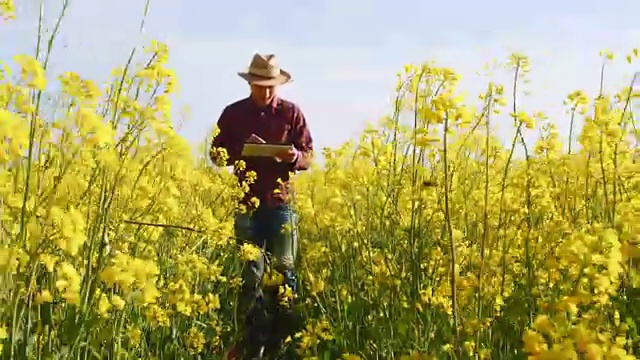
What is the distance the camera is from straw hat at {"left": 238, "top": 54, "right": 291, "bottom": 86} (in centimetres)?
405

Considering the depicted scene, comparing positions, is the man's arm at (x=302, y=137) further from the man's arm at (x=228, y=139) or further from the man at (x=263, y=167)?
the man's arm at (x=228, y=139)

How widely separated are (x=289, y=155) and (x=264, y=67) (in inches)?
21.1

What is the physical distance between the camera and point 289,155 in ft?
12.5

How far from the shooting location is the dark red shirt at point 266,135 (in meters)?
4.04

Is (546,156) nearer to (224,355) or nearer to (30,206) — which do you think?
(224,355)

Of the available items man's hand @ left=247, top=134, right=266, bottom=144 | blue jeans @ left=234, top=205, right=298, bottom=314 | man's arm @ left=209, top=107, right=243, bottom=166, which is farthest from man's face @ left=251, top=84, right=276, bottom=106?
blue jeans @ left=234, top=205, right=298, bottom=314

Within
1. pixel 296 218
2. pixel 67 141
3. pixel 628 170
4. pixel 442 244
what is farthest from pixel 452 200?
pixel 67 141

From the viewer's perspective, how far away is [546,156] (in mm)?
3309

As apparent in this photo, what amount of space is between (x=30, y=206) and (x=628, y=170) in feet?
5.12

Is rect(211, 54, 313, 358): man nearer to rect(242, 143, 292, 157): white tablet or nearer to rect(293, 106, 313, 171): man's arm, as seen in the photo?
rect(293, 106, 313, 171): man's arm

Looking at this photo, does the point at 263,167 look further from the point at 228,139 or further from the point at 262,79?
the point at 262,79

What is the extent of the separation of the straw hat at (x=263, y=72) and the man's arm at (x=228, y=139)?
20 cm

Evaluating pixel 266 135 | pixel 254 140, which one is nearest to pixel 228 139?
pixel 266 135

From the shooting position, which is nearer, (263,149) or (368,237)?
(368,237)
